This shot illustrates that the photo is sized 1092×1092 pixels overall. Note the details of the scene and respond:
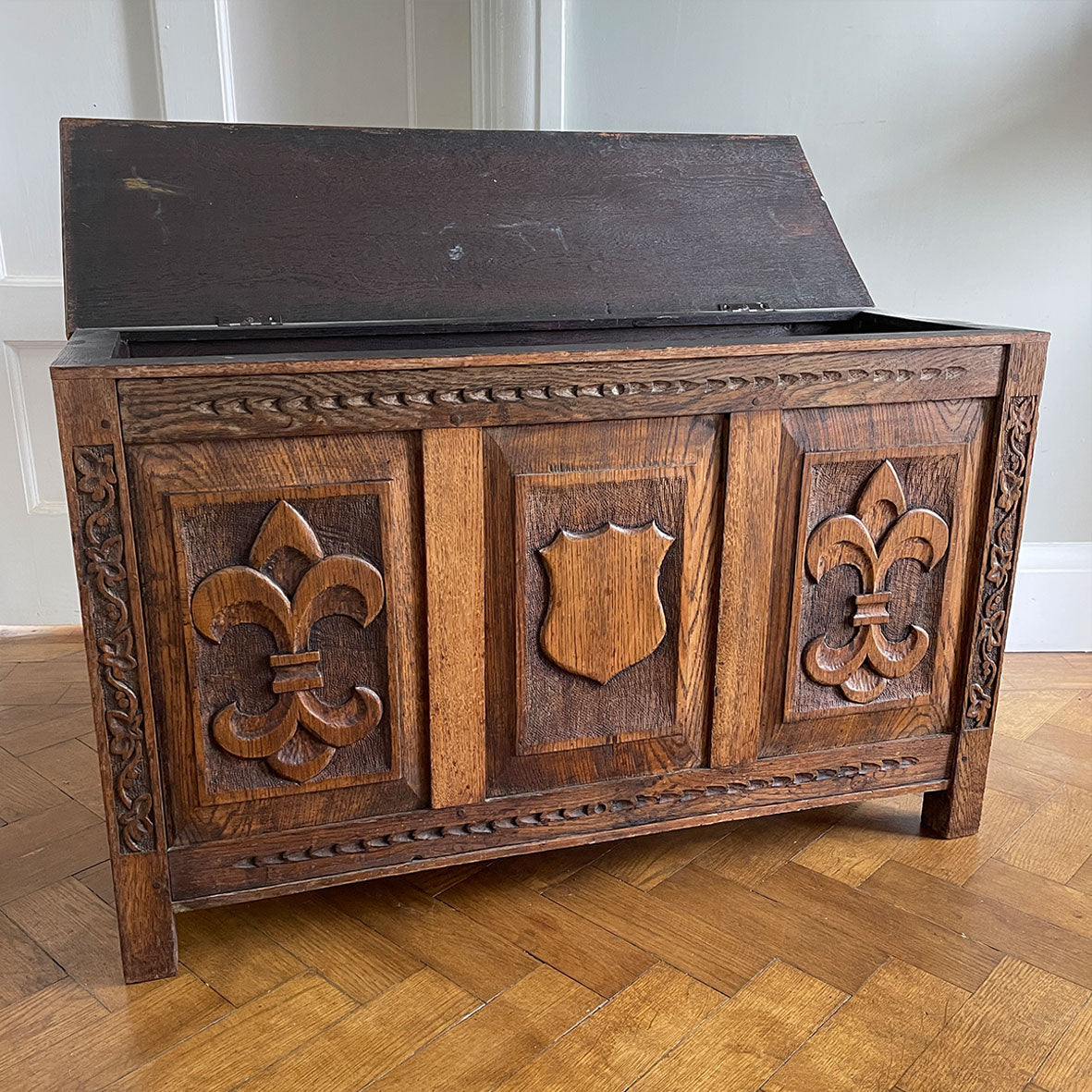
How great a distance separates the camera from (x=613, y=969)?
145 cm

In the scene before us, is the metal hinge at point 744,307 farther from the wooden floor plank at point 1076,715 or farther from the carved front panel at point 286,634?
the wooden floor plank at point 1076,715

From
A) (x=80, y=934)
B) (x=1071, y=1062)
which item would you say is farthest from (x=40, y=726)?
(x=1071, y=1062)

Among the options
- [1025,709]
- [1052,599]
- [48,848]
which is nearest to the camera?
[48,848]

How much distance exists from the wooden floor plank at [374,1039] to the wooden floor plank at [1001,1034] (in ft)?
1.82

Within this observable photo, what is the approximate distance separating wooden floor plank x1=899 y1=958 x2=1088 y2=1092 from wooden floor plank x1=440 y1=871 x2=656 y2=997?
372mm

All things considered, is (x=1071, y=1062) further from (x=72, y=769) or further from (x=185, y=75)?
(x=185, y=75)

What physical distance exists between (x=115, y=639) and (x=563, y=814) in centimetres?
66

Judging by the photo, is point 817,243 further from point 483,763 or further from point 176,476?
point 176,476

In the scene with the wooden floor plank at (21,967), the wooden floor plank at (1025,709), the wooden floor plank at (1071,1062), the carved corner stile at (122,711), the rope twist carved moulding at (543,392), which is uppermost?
the rope twist carved moulding at (543,392)

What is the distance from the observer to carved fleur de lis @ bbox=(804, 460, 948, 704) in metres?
1.56

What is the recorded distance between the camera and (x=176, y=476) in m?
1.27

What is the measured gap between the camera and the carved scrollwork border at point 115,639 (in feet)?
4.06

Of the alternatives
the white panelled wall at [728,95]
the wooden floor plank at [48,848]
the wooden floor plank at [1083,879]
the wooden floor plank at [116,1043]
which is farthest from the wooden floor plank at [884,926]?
the white panelled wall at [728,95]

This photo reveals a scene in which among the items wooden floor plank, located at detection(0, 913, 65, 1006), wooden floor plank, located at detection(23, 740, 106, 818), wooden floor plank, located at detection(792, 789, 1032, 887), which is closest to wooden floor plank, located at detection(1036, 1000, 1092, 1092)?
wooden floor plank, located at detection(792, 789, 1032, 887)
